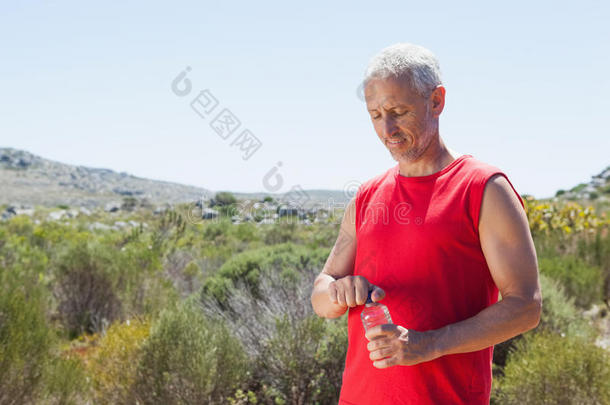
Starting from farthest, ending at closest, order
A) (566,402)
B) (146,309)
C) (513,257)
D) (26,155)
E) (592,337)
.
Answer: (26,155) < (146,309) < (592,337) < (566,402) < (513,257)

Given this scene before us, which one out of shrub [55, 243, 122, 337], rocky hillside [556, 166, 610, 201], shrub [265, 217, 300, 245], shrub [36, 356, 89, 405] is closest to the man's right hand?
shrub [36, 356, 89, 405]

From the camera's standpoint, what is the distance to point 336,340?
4438mm

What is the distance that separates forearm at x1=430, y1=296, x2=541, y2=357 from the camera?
1201mm

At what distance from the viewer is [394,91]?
1344mm

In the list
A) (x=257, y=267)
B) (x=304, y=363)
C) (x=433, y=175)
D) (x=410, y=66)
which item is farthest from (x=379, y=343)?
(x=257, y=267)

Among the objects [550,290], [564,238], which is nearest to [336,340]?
[550,290]

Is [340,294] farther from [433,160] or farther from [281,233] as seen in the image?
[281,233]

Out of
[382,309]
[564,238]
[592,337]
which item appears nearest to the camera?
[382,309]

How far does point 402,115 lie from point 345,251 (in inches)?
20.8

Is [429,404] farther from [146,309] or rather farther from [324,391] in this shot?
[146,309]

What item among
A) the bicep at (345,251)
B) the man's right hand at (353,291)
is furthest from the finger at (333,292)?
the bicep at (345,251)

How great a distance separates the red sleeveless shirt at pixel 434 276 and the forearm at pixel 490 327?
0.36 feet

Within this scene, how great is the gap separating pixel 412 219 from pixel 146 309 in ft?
19.8

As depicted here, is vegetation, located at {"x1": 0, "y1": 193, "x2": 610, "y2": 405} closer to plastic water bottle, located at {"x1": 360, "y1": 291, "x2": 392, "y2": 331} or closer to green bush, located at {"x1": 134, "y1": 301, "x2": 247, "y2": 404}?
green bush, located at {"x1": 134, "y1": 301, "x2": 247, "y2": 404}
